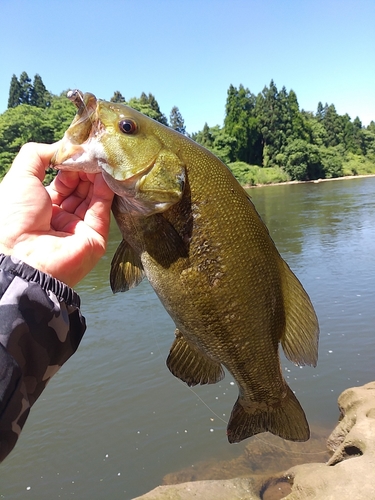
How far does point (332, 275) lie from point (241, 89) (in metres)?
72.4

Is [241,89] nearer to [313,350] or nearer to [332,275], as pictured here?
[332,275]

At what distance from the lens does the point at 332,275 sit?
13.2m

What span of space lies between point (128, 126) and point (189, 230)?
666 mm

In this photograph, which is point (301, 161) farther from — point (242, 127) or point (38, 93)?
point (38, 93)

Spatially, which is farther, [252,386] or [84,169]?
[252,386]

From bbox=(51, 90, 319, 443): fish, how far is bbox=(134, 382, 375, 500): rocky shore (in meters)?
2.39

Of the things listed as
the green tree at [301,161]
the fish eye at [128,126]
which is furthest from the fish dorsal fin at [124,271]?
the green tree at [301,161]

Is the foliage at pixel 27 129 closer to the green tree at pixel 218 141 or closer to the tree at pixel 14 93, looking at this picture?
the green tree at pixel 218 141

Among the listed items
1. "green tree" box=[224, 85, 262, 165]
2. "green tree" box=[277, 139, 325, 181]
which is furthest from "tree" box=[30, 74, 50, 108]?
"green tree" box=[277, 139, 325, 181]

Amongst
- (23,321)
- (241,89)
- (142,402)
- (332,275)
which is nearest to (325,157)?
(241,89)

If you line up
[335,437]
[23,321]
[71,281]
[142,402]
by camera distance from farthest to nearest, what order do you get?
[142,402]
[335,437]
[71,281]
[23,321]

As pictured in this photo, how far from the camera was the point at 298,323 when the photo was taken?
250 centimetres

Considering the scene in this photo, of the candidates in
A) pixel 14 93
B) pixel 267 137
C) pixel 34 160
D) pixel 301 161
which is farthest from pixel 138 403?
pixel 14 93

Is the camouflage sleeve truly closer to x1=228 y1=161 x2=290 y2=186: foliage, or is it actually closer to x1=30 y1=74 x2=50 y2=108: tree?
x1=228 y1=161 x2=290 y2=186: foliage
